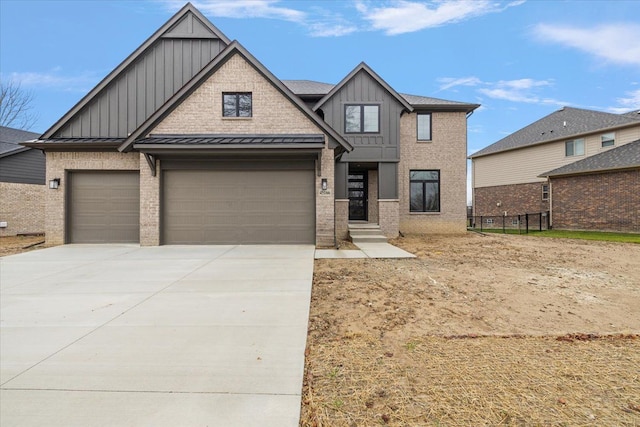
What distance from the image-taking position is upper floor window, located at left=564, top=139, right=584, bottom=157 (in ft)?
68.9

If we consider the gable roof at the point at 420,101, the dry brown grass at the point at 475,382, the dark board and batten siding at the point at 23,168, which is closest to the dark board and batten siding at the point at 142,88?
the gable roof at the point at 420,101

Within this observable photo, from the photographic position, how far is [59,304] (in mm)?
4848

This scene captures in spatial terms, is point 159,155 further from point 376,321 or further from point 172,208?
point 376,321

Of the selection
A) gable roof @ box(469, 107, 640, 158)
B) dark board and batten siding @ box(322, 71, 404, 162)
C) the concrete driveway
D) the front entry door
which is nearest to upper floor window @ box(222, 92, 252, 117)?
dark board and batten siding @ box(322, 71, 404, 162)

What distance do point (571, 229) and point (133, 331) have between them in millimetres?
23426

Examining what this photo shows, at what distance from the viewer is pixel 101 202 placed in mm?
11555

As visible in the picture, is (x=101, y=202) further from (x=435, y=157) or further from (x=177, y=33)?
(x=435, y=157)

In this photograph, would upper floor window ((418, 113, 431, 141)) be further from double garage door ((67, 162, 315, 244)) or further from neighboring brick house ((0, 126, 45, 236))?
neighboring brick house ((0, 126, 45, 236))

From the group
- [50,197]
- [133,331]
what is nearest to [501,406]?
[133,331]

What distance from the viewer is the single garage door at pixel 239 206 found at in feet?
36.5

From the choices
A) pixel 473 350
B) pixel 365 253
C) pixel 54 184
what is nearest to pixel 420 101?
pixel 365 253

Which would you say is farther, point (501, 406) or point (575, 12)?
point (575, 12)

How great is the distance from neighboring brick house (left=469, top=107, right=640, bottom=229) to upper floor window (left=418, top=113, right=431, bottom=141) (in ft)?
36.1

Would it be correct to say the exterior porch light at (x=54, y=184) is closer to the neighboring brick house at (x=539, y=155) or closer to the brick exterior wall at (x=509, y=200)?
the neighboring brick house at (x=539, y=155)
